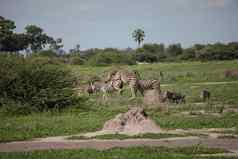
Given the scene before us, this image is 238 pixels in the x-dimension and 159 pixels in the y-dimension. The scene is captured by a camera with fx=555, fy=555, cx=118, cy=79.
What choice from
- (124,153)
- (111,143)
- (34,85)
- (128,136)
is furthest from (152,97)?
(124,153)

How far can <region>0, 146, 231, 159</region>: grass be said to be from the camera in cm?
1155

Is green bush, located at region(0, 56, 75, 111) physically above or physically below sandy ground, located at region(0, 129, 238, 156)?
above

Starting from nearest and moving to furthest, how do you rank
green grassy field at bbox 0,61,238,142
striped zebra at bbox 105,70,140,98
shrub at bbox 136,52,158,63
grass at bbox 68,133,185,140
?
grass at bbox 68,133,185,140, green grassy field at bbox 0,61,238,142, striped zebra at bbox 105,70,140,98, shrub at bbox 136,52,158,63

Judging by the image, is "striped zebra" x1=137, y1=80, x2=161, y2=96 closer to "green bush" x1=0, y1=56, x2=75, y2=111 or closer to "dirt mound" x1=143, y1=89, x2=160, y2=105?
"dirt mound" x1=143, y1=89, x2=160, y2=105

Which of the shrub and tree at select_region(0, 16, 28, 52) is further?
the shrub

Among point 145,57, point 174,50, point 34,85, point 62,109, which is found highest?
point 174,50

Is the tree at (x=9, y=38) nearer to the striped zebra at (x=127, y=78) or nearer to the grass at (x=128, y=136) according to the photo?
the striped zebra at (x=127, y=78)

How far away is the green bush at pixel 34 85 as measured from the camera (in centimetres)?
2264

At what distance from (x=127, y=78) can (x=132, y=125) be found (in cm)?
1105

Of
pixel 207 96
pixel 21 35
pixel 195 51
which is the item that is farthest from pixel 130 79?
pixel 195 51

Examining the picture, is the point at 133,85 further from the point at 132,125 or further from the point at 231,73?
the point at 231,73

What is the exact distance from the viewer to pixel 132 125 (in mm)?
15859

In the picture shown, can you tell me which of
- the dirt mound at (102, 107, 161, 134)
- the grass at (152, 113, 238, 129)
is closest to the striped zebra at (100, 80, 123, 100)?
the grass at (152, 113, 238, 129)

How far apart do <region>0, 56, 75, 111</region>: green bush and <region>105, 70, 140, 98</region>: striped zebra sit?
3355mm
